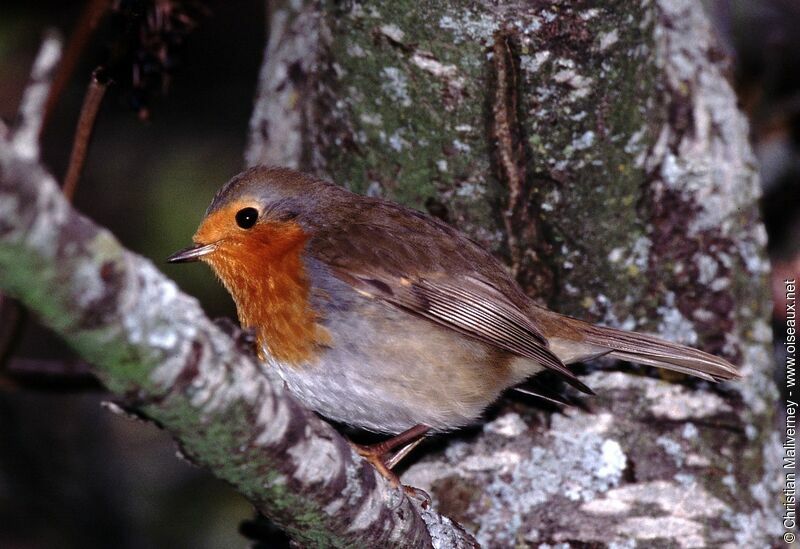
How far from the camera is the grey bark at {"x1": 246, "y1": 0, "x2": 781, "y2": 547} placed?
3180 mm

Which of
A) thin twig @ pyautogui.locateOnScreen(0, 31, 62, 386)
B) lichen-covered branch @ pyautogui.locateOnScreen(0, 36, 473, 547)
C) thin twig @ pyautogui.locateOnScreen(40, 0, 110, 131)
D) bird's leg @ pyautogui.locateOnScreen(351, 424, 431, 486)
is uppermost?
thin twig @ pyautogui.locateOnScreen(40, 0, 110, 131)

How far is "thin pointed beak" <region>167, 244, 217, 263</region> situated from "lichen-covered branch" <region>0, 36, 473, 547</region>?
1.27 meters

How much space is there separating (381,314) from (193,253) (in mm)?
738

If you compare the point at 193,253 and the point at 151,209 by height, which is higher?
the point at 193,253

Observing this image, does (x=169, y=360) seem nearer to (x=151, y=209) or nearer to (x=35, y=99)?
(x=35, y=99)

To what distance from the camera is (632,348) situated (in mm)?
3301

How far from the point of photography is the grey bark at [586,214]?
125 inches

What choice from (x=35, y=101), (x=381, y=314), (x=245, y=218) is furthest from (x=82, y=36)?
(x=35, y=101)

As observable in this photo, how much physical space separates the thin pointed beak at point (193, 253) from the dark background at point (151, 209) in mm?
1306

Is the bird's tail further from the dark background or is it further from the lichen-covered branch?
the dark background

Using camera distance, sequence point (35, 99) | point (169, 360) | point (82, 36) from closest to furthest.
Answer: point (35, 99)
point (169, 360)
point (82, 36)

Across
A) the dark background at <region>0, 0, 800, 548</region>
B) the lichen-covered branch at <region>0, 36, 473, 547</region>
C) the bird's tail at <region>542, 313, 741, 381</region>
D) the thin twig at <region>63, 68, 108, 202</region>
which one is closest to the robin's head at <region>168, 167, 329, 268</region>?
the thin twig at <region>63, 68, 108, 202</region>

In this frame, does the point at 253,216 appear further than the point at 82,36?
No

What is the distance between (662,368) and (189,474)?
11.1ft
